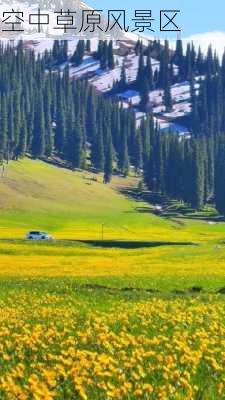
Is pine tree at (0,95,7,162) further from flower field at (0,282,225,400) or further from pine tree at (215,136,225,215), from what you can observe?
flower field at (0,282,225,400)

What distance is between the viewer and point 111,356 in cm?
1259

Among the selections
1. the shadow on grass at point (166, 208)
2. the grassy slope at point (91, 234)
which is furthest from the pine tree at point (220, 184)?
the grassy slope at point (91, 234)

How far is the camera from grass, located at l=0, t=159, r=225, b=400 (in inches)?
397

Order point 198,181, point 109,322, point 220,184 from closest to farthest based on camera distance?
1. point 109,322
2. point 220,184
3. point 198,181

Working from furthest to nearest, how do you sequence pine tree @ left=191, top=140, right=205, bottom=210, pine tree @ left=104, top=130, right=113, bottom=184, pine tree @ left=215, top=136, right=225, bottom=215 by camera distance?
pine tree @ left=104, top=130, right=113, bottom=184
pine tree @ left=191, top=140, right=205, bottom=210
pine tree @ left=215, top=136, right=225, bottom=215

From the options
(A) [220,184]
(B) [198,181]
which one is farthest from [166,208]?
(A) [220,184]

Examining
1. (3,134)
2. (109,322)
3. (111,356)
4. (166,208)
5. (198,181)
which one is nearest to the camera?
(111,356)

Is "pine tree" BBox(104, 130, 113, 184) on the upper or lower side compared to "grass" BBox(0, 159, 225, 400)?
lower

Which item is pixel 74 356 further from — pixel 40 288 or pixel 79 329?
pixel 40 288

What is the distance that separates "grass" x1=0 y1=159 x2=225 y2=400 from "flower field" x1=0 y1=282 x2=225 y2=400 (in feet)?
0.09

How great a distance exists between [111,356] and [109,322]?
15.0 feet

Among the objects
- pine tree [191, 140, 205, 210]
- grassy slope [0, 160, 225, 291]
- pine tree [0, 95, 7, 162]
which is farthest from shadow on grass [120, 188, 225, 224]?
pine tree [0, 95, 7, 162]

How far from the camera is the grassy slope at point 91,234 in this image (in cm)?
4284

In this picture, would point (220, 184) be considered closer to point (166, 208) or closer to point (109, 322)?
point (166, 208)
